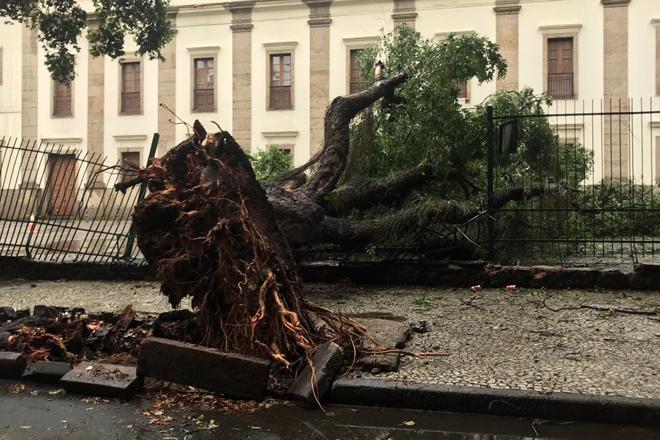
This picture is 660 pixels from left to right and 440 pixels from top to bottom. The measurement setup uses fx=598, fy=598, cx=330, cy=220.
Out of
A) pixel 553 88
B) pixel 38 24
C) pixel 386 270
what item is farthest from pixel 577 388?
pixel 553 88

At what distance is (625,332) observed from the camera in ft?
18.5

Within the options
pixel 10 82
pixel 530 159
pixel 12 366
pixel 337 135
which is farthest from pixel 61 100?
pixel 12 366

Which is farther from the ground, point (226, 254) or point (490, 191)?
point (490, 191)

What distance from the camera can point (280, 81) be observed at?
87.1ft

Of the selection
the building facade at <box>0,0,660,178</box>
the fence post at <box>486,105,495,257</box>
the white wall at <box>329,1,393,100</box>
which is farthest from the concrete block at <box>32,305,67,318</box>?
the white wall at <box>329,1,393,100</box>

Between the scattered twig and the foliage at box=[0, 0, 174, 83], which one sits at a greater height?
the foliage at box=[0, 0, 174, 83]

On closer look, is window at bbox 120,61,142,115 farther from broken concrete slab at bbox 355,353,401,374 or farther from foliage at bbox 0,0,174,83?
broken concrete slab at bbox 355,353,401,374

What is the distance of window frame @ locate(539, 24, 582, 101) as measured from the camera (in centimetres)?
2364

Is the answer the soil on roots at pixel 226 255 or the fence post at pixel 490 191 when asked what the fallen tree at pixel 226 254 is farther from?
the fence post at pixel 490 191

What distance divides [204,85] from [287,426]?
25.1 m

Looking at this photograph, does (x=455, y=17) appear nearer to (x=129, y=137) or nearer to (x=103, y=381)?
(x=129, y=137)

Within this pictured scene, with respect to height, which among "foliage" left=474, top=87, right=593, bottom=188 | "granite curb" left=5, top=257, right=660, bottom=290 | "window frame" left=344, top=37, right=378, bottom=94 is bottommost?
"granite curb" left=5, top=257, right=660, bottom=290

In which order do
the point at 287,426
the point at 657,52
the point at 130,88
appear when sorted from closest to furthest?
the point at 287,426
the point at 657,52
the point at 130,88

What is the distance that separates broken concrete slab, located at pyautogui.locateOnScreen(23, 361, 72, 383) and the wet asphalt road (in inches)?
17.9
